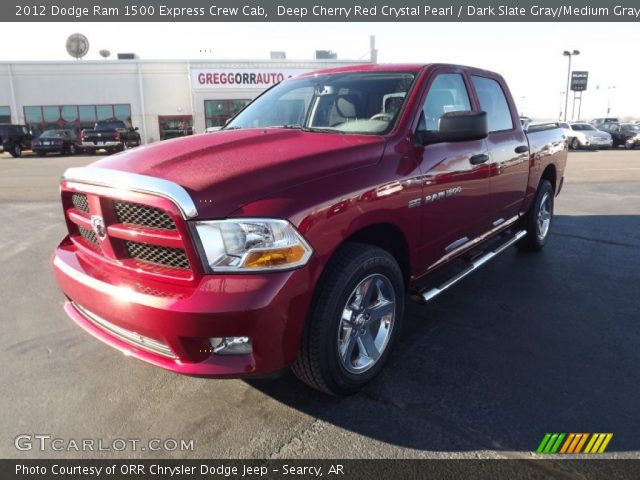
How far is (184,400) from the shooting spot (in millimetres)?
2803

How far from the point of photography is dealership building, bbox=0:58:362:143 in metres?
31.8

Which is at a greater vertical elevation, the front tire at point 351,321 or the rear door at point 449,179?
the rear door at point 449,179

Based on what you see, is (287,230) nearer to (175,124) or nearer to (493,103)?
(493,103)

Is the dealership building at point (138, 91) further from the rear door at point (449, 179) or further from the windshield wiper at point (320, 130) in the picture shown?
the windshield wiper at point (320, 130)

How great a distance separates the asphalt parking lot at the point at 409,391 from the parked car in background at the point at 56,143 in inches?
905

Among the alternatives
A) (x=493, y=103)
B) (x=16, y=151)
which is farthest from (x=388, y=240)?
(x=16, y=151)

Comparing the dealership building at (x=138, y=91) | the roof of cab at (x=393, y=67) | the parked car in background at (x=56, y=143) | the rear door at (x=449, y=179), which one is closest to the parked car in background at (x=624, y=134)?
the dealership building at (x=138, y=91)

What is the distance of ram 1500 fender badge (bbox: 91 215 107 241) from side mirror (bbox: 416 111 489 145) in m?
1.98

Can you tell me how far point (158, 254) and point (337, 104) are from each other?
1.83 meters

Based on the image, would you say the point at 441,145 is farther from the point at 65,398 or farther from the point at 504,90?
the point at 65,398

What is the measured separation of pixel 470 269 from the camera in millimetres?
3871

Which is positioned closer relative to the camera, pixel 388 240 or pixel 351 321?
pixel 351 321

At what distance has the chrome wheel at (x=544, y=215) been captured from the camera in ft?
18.8

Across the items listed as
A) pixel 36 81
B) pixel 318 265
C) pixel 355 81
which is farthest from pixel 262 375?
pixel 36 81
